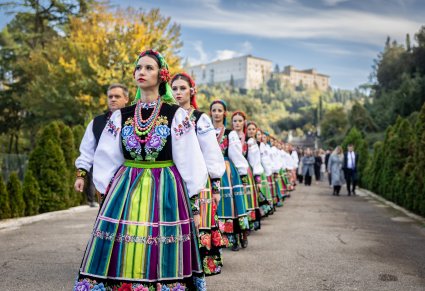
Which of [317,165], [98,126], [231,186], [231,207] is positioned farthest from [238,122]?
[317,165]

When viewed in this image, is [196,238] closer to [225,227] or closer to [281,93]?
[225,227]

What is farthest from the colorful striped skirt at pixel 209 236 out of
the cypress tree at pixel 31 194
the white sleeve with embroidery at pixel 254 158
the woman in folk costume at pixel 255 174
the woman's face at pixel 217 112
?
the cypress tree at pixel 31 194

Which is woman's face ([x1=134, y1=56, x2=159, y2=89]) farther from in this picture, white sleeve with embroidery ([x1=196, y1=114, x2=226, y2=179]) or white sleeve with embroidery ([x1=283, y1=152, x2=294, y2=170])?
white sleeve with embroidery ([x1=283, y1=152, x2=294, y2=170])

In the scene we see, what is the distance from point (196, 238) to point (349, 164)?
17.5 metres

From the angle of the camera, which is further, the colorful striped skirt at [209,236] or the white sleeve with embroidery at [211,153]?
the colorful striped skirt at [209,236]

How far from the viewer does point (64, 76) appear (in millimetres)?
25906

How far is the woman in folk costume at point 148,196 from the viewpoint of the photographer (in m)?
3.85

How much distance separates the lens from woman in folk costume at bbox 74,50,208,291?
152 inches

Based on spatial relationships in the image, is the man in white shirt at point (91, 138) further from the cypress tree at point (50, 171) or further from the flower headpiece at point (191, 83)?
the cypress tree at point (50, 171)

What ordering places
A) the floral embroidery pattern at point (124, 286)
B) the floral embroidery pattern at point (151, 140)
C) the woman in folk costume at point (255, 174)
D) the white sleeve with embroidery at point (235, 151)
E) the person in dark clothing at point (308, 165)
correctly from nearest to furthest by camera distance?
the floral embroidery pattern at point (124, 286)
the floral embroidery pattern at point (151, 140)
the white sleeve with embroidery at point (235, 151)
the woman in folk costume at point (255, 174)
the person in dark clothing at point (308, 165)

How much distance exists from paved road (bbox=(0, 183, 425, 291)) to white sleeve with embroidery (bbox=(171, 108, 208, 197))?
176 centimetres

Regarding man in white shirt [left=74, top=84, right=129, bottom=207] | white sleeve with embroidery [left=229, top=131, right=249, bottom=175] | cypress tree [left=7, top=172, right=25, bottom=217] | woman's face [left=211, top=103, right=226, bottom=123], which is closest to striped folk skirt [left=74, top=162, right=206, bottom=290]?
man in white shirt [left=74, top=84, right=129, bottom=207]

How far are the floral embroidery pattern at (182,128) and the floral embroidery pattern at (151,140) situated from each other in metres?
0.06

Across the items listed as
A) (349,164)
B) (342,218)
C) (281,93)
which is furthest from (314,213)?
(281,93)
